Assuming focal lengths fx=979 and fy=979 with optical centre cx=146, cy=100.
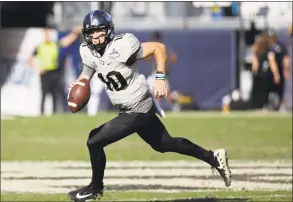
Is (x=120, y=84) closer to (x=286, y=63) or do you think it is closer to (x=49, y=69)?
(x=49, y=69)

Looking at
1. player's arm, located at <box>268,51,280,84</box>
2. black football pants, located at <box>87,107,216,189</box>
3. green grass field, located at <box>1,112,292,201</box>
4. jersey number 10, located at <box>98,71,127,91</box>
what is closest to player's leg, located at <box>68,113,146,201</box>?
black football pants, located at <box>87,107,216,189</box>

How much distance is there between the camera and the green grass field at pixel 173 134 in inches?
341

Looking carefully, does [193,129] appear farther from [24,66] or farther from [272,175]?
[24,66]

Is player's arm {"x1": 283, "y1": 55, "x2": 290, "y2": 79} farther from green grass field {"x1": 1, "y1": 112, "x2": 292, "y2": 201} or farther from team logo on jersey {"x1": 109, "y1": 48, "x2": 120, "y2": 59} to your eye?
team logo on jersey {"x1": 109, "y1": 48, "x2": 120, "y2": 59}

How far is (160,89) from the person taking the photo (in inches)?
283

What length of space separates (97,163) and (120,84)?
0.66 metres

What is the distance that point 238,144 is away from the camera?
1321 centimetres

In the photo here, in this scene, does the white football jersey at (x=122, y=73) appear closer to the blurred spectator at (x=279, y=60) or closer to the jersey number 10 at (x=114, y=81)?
the jersey number 10 at (x=114, y=81)

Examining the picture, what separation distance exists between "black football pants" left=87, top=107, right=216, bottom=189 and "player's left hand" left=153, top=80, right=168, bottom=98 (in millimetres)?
292

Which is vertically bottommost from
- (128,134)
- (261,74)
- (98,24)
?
(261,74)

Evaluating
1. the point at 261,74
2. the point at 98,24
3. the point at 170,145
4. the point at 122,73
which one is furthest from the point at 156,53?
the point at 261,74

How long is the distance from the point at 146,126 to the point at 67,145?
6069mm

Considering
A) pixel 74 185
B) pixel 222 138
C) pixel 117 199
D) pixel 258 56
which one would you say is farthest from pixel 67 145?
pixel 258 56

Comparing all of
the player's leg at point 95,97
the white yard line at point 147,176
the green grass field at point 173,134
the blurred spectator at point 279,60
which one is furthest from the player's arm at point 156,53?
the player's leg at point 95,97
